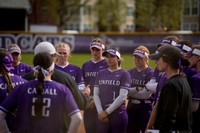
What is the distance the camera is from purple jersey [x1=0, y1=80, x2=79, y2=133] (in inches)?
126

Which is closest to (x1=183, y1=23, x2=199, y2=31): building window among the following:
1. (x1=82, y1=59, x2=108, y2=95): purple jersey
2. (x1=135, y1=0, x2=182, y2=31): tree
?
(x1=135, y1=0, x2=182, y2=31): tree

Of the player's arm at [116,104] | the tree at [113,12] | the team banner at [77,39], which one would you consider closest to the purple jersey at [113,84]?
the player's arm at [116,104]

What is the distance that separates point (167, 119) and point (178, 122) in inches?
7.5

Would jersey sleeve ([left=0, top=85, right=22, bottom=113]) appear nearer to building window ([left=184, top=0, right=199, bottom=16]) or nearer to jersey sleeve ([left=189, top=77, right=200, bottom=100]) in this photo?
jersey sleeve ([left=189, top=77, right=200, bottom=100])

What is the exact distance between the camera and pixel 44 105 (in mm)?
3191

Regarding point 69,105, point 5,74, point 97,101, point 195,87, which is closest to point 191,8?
point 97,101

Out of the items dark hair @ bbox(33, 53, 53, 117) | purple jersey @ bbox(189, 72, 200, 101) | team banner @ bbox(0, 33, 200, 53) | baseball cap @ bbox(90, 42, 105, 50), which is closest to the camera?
dark hair @ bbox(33, 53, 53, 117)

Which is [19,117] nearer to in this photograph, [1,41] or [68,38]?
[1,41]

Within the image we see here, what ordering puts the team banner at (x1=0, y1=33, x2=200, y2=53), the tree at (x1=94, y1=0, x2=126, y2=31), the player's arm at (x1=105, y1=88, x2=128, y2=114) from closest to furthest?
the player's arm at (x1=105, y1=88, x2=128, y2=114), the team banner at (x1=0, y1=33, x2=200, y2=53), the tree at (x1=94, y1=0, x2=126, y2=31)

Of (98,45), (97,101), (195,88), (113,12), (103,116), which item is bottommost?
(103,116)

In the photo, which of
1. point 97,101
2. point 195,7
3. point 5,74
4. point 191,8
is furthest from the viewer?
point 191,8

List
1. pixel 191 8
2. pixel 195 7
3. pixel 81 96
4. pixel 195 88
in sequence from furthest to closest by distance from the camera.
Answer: pixel 191 8 < pixel 195 7 < pixel 195 88 < pixel 81 96

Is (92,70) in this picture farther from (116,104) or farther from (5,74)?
(5,74)

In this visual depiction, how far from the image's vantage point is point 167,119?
3299 mm
